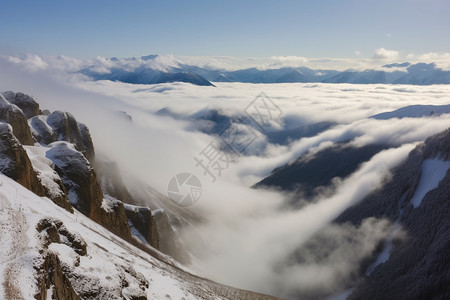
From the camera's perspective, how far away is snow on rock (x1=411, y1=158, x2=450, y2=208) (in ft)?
452

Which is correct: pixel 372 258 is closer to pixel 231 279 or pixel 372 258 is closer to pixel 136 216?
pixel 231 279

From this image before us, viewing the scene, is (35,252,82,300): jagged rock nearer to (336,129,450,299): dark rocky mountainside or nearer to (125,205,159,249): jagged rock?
(125,205,159,249): jagged rock

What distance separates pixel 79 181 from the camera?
230 feet

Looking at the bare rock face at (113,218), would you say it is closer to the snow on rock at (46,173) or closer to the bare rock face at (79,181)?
the bare rock face at (79,181)

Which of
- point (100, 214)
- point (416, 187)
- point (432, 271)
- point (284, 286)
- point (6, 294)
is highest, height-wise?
point (6, 294)

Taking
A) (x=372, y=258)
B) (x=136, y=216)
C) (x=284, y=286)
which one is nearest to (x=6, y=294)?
(x=136, y=216)

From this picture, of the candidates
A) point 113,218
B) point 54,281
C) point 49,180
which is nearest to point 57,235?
Result: point 54,281

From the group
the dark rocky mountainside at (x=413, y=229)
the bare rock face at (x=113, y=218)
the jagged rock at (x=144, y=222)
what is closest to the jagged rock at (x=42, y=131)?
the bare rock face at (x=113, y=218)

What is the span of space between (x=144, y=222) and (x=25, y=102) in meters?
58.6

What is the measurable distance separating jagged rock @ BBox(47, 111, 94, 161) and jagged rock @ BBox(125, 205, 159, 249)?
2842 centimetres

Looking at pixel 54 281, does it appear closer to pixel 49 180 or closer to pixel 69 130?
pixel 49 180

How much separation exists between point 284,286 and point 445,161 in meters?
100

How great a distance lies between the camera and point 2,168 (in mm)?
47750

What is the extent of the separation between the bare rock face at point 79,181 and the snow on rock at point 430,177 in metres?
136
